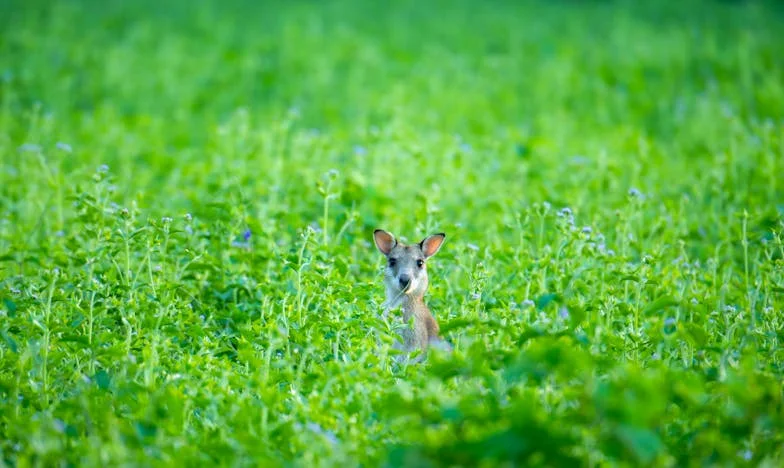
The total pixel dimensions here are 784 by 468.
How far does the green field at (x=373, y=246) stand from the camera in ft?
14.1

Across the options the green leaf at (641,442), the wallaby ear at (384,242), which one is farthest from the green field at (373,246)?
the wallaby ear at (384,242)

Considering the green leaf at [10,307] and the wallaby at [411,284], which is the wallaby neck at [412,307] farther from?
the green leaf at [10,307]

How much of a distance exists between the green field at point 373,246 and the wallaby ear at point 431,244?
0.66 ft

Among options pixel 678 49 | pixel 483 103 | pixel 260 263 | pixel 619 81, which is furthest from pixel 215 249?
pixel 678 49

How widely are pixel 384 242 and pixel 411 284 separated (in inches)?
20.7

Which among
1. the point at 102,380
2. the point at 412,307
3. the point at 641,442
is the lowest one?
the point at 412,307

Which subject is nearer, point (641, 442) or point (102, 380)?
point (641, 442)

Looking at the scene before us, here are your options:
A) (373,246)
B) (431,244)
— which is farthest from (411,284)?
(373,246)

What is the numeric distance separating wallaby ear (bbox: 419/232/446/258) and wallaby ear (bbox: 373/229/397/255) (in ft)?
0.67

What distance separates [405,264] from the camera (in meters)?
6.39

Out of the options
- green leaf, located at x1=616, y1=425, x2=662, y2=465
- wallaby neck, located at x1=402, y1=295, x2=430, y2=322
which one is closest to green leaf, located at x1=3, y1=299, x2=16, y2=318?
wallaby neck, located at x1=402, y1=295, x2=430, y2=322

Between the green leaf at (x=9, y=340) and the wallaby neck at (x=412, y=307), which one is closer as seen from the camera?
the green leaf at (x=9, y=340)

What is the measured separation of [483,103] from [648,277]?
740 centimetres

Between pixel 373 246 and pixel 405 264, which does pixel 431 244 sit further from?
pixel 373 246
